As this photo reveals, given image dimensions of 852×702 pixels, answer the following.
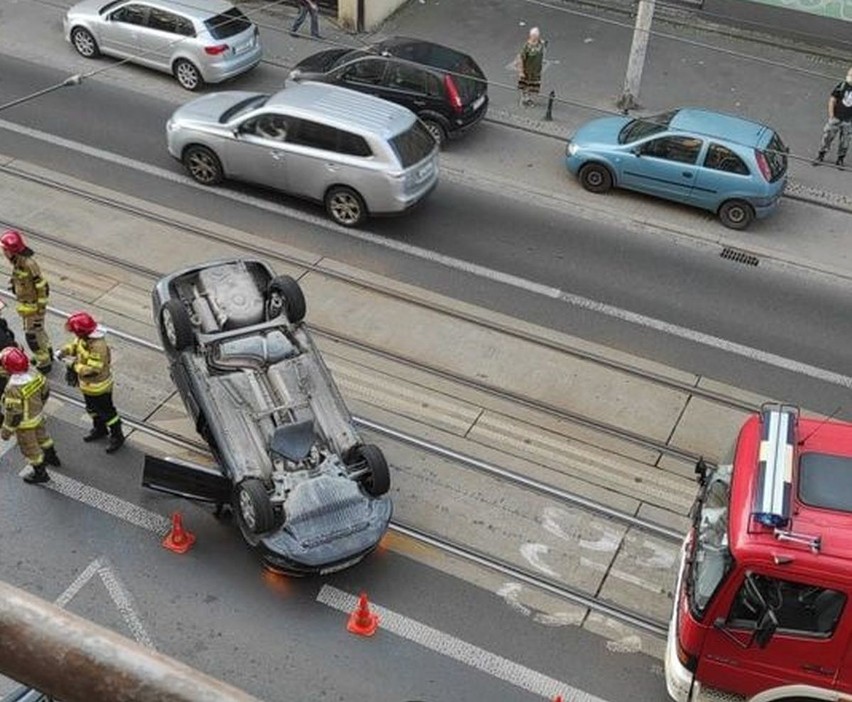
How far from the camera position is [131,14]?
61.2 ft

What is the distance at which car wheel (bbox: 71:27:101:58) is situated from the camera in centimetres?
1908

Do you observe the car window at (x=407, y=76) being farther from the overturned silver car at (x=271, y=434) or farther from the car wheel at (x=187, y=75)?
the overturned silver car at (x=271, y=434)

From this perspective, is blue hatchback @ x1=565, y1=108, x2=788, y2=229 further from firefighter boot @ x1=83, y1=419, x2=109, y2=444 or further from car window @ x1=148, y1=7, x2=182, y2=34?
firefighter boot @ x1=83, y1=419, x2=109, y2=444

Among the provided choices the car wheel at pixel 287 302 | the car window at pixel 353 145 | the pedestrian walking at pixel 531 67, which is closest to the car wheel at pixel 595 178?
the pedestrian walking at pixel 531 67

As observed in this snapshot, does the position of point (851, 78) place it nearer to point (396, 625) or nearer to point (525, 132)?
point (525, 132)

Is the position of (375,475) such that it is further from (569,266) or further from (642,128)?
(642,128)

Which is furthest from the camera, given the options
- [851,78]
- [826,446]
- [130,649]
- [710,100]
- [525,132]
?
[710,100]

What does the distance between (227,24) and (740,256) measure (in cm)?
1000

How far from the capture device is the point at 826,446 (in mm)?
7930

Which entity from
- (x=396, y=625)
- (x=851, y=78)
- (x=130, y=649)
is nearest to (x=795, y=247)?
(x=851, y=78)

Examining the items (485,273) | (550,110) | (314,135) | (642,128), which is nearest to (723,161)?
(642,128)

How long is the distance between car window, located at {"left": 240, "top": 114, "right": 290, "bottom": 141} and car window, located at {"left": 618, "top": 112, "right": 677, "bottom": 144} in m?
5.24

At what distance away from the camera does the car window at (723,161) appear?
15344 mm

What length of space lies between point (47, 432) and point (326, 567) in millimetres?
3705
